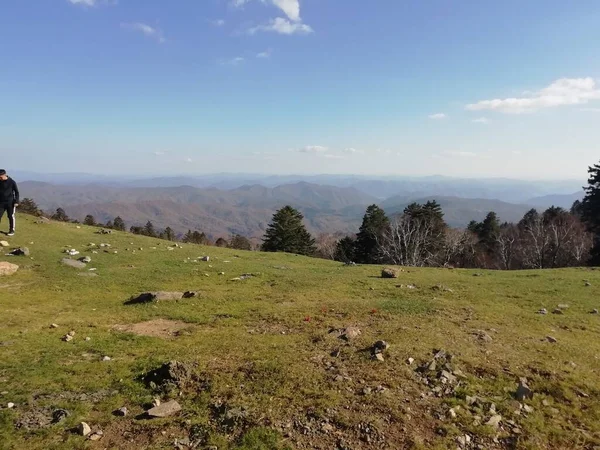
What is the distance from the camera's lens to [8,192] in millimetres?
20656

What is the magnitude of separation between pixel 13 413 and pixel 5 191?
17.9m

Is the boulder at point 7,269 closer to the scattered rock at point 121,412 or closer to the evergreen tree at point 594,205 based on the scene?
the scattered rock at point 121,412

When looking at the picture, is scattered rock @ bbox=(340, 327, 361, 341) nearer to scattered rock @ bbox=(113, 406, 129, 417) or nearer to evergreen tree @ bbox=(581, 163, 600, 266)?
scattered rock @ bbox=(113, 406, 129, 417)

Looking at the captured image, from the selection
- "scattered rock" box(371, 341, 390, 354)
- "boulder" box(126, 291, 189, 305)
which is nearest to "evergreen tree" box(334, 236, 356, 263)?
"boulder" box(126, 291, 189, 305)

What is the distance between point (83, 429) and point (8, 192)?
19006 millimetres

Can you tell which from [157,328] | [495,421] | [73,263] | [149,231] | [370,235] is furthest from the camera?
[149,231]

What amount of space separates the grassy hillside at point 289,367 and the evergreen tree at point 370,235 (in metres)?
49.6

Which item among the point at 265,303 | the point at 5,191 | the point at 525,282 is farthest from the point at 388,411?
the point at 5,191

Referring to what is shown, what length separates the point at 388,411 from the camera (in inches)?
300

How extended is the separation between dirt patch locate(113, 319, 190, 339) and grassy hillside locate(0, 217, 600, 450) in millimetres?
79

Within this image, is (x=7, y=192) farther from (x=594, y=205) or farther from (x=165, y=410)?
(x=594, y=205)

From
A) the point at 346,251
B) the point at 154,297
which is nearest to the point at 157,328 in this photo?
the point at 154,297

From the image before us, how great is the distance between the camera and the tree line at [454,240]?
5278 centimetres

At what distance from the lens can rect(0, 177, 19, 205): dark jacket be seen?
20500 millimetres
